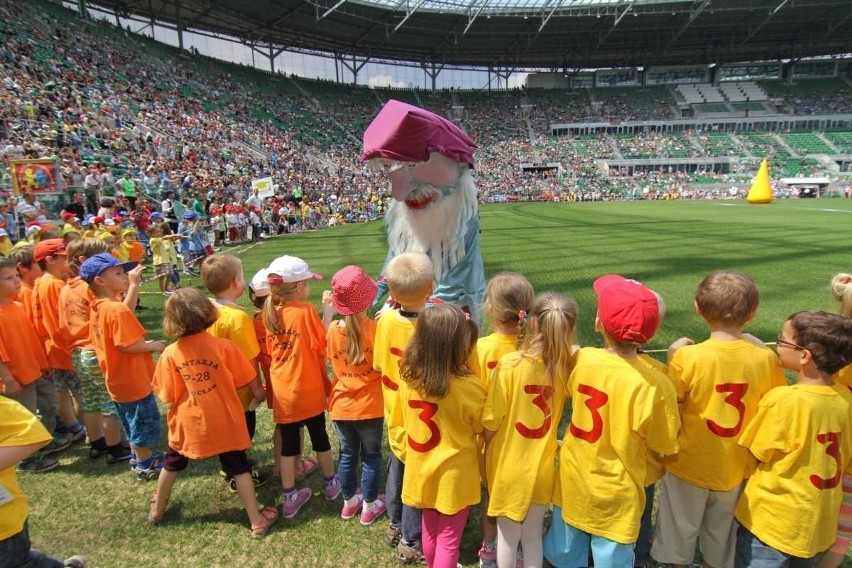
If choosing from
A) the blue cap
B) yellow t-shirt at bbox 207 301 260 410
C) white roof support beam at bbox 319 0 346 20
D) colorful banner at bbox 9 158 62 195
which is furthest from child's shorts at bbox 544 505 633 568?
white roof support beam at bbox 319 0 346 20

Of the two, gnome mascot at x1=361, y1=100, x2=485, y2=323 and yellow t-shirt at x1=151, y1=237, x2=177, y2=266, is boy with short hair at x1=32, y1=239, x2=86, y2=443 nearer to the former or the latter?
gnome mascot at x1=361, y1=100, x2=485, y2=323

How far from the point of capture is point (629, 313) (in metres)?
1.94

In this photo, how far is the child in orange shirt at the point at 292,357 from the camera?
2924mm

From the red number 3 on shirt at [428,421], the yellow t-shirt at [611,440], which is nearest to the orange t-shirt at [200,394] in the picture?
the red number 3 on shirt at [428,421]

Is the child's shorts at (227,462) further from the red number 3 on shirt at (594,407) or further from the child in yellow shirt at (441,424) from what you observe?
the red number 3 on shirt at (594,407)

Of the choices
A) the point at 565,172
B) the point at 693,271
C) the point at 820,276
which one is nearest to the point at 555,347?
the point at 693,271

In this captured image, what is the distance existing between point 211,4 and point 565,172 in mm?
32000

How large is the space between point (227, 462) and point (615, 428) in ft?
7.10

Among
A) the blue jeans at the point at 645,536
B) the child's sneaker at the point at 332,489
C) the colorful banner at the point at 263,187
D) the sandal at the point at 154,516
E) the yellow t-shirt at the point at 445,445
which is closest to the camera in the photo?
the yellow t-shirt at the point at 445,445

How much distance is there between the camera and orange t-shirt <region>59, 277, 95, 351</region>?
3.49 meters

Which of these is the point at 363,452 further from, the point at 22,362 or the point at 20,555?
the point at 22,362

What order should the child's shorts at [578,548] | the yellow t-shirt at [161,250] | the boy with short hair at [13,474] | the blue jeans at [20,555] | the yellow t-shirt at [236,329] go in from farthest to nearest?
the yellow t-shirt at [161,250], the yellow t-shirt at [236,329], the child's shorts at [578,548], the blue jeans at [20,555], the boy with short hair at [13,474]

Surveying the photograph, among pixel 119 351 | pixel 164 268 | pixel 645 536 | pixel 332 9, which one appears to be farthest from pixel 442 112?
pixel 645 536

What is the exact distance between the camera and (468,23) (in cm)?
3978
